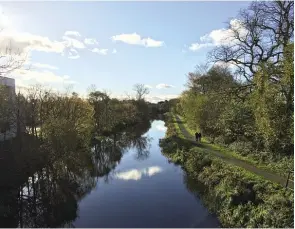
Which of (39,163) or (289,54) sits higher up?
(289,54)

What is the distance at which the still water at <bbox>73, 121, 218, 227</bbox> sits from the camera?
15.5 m

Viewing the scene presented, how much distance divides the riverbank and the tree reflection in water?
7.36 meters

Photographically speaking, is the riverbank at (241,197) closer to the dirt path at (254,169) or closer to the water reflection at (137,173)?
the dirt path at (254,169)

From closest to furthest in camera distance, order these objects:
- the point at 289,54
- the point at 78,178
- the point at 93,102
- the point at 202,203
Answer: the point at 289,54 → the point at 202,203 → the point at 78,178 → the point at 93,102

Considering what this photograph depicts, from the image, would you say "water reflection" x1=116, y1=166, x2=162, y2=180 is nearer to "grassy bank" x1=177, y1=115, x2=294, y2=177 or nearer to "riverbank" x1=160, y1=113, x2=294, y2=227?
"riverbank" x1=160, y1=113, x2=294, y2=227

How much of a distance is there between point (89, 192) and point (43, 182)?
137 inches

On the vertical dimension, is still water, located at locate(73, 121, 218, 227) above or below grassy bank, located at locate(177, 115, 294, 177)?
below

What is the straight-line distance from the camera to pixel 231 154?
87.5ft

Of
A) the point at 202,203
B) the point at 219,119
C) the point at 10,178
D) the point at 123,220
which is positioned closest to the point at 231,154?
the point at 219,119

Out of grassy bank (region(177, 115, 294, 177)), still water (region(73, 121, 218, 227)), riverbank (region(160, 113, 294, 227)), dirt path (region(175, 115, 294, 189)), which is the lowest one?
still water (region(73, 121, 218, 227))

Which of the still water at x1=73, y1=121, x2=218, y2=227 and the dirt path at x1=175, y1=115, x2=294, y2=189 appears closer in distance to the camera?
the still water at x1=73, y1=121, x2=218, y2=227

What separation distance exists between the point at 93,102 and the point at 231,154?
3203 cm

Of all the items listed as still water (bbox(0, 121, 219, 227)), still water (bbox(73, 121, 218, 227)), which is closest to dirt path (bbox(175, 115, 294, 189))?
still water (bbox(0, 121, 219, 227))

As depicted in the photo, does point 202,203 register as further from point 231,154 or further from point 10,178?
point 10,178
